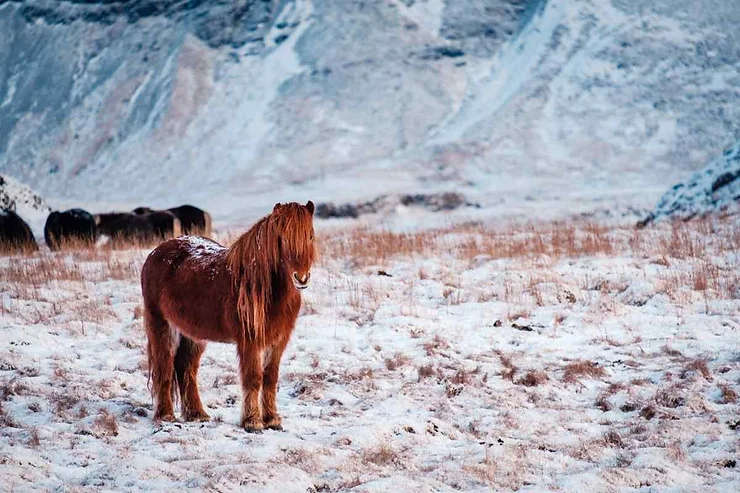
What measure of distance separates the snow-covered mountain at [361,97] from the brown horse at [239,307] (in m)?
44.9

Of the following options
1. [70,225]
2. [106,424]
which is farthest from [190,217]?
[106,424]

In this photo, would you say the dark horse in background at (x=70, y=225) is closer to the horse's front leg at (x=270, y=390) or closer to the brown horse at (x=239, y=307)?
the brown horse at (x=239, y=307)

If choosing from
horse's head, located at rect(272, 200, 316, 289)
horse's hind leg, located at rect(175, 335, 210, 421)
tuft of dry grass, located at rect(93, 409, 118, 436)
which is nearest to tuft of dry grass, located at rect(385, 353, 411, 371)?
horse's hind leg, located at rect(175, 335, 210, 421)

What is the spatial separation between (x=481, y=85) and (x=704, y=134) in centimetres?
1856

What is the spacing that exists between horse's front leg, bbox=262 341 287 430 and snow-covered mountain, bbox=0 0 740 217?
45.1 m

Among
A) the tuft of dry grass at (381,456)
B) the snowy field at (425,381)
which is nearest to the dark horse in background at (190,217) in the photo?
the snowy field at (425,381)

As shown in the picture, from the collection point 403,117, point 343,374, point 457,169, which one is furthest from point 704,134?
point 343,374

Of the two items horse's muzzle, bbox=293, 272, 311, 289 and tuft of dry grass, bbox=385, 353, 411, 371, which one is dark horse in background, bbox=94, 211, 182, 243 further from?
horse's muzzle, bbox=293, 272, 311, 289

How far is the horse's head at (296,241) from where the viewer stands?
6.56 m

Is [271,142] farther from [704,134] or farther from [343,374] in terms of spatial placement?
[343,374]

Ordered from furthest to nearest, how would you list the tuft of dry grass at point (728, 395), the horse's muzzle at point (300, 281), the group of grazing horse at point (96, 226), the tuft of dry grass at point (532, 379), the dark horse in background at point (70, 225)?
the dark horse in background at point (70, 225), the group of grazing horse at point (96, 226), the tuft of dry grass at point (532, 379), the tuft of dry grass at point (728, 395), the horse's muzzle at point (300, 281)

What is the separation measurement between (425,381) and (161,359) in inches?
103

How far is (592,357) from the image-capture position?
8.98 metres

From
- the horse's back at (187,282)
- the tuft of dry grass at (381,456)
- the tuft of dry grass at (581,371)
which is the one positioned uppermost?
the horse's back at (187,282)
